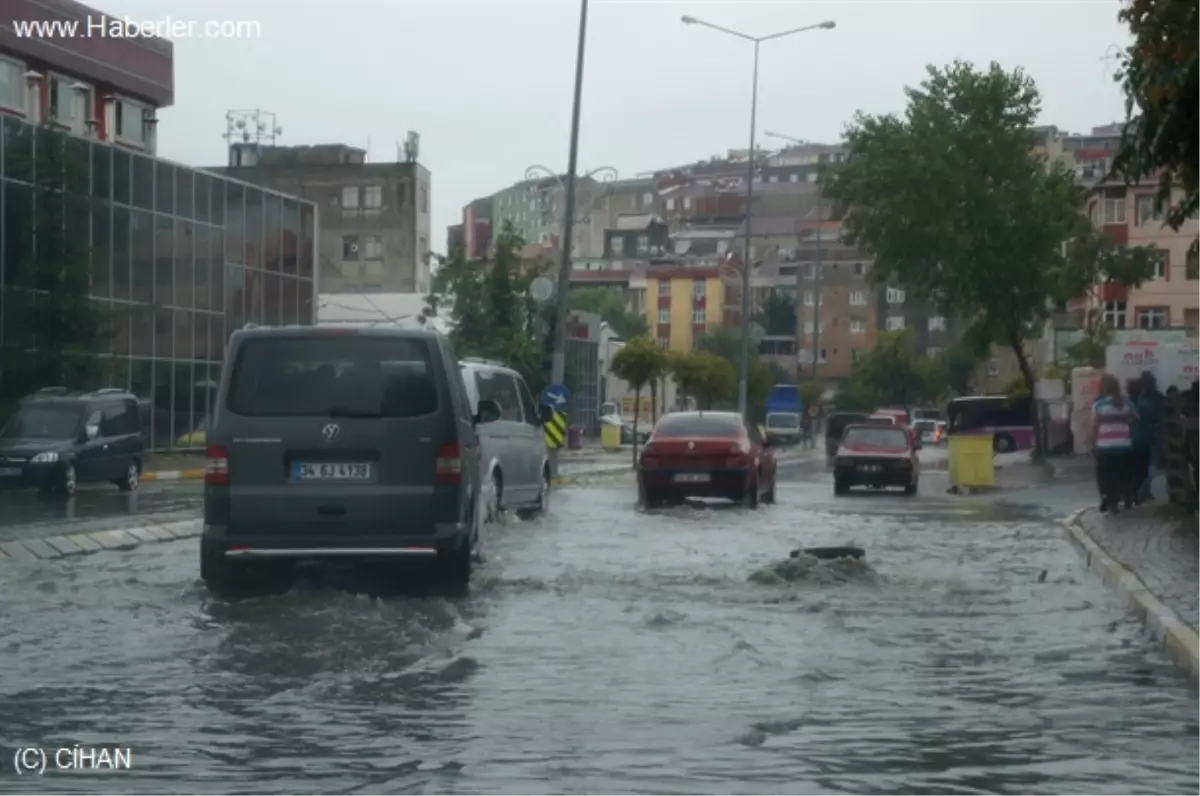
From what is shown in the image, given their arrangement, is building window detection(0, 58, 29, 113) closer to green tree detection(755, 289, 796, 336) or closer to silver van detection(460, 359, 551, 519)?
silver van detection(460, 359, 551, 519)

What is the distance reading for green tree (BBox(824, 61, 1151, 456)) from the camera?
59531mm

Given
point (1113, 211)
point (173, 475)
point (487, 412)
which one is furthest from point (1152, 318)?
point (487, 412)

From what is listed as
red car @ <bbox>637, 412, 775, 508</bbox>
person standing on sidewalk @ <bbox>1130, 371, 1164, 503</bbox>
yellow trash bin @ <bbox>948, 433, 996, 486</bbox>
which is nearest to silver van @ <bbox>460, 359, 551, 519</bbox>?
red car @ <bbox>637, 412, 775, 508</bbox>

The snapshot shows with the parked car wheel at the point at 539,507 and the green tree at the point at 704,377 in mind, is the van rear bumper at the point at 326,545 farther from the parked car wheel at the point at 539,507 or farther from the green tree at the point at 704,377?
the green tree at the point at 704,377

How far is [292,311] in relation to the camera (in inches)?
2451

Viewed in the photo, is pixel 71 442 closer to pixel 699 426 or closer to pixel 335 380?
pixel 699 426

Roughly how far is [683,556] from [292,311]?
44.5 metres

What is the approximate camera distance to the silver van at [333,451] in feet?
44.8

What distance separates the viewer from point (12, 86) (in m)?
53.2

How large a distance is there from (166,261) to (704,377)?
30.0m

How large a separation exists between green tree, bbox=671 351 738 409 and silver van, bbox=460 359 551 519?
4945 centimetres

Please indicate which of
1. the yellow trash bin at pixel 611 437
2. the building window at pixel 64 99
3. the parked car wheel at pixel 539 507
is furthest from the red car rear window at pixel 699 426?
the yellow trash bin at pixel 611 437

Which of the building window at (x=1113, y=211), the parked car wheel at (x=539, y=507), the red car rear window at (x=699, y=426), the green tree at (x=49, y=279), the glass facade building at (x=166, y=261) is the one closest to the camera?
the parked car wheel at (x=539, y=507)

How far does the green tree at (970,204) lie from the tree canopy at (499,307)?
11.0 meters
